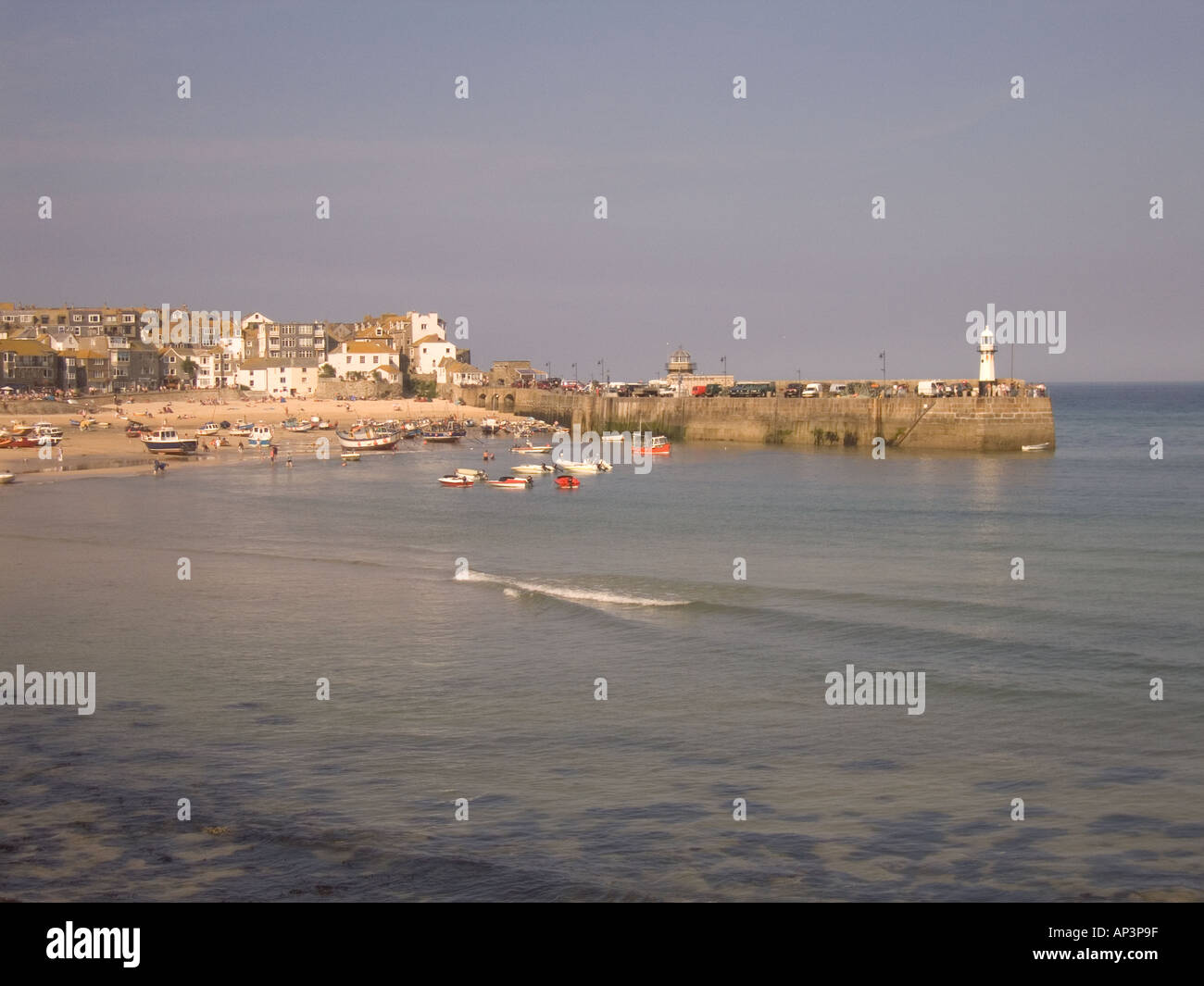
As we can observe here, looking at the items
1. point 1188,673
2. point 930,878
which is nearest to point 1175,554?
point 1188,673

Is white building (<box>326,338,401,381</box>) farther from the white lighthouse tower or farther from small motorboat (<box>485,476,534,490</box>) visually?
small motorboat (<box>485,476,534,490</box>)

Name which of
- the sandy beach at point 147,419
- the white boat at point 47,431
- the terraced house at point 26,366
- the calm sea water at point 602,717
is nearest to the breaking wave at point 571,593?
the calm sea water at point 602,717

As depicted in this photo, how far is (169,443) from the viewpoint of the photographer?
67375 millimetres

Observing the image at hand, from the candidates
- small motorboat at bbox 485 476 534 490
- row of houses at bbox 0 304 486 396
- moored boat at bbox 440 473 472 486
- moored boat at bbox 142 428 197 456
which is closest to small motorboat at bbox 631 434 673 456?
small motorboat at bbox 485 476 534 490

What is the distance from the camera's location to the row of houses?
114375mm

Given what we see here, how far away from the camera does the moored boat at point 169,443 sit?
221 ft

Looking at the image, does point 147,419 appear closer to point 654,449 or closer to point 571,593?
point 654,449

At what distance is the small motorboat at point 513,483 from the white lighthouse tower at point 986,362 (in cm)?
3226

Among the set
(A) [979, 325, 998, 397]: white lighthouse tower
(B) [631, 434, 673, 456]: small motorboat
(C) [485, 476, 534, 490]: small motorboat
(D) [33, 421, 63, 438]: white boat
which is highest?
(A) [979, 325, 998, 397]: white lighthouse tower

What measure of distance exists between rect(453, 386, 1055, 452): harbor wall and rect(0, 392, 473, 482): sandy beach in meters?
17.7

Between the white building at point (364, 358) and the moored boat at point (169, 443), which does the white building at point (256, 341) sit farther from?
the moored boat at point (169, 443)

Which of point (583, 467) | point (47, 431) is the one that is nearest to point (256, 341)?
point (47, 431)

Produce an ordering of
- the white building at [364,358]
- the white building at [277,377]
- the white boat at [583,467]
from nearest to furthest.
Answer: the white boat at [583,467], the white building at [277,377], the white building at [364,358]
